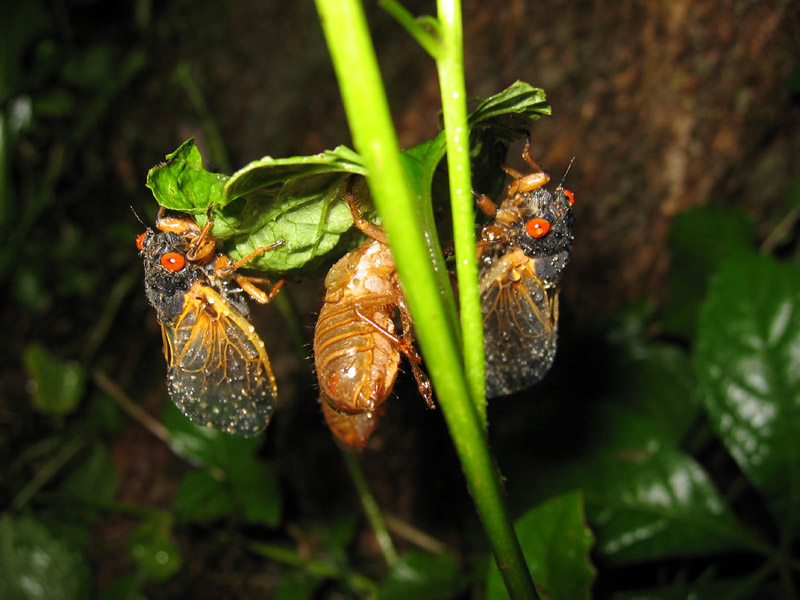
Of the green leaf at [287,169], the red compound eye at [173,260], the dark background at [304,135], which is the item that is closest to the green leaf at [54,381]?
the dark background at [304,135]

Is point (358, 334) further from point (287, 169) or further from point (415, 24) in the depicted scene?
point (415, 24)

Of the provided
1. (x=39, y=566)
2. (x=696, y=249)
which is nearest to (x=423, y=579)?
(x=696, y=249)

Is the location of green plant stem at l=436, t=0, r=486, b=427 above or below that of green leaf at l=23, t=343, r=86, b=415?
below

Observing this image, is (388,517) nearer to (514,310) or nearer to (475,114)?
(514,310)

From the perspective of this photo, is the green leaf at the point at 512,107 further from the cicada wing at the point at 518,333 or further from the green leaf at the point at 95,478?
the green leaf at the point at 95,478

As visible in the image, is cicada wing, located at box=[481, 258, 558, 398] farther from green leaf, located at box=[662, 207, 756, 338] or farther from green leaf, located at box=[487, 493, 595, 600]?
green leaf, located at box=[662, 207, 756, 338]

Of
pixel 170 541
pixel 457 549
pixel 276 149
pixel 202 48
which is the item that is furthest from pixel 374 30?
pixel 170 541

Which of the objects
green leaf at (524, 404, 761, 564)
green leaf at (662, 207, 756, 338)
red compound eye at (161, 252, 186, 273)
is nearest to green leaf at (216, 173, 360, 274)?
red compound eye at (161, 252, 186, 273)
